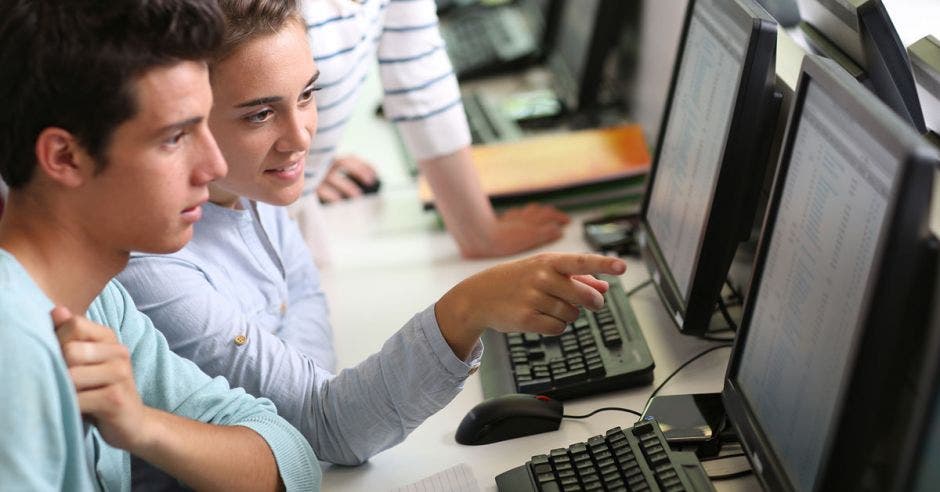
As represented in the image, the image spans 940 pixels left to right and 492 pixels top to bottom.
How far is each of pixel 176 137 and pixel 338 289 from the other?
29.3 inches

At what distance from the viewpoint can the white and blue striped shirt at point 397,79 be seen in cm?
157

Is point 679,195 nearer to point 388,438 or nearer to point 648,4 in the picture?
point 388,438

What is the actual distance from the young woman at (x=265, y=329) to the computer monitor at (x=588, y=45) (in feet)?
3.25

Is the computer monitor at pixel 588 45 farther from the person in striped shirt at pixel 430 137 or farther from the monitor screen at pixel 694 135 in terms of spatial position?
the monitor screen at pixel 694 135

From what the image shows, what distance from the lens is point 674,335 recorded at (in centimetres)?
139

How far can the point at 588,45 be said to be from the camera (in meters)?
2.15

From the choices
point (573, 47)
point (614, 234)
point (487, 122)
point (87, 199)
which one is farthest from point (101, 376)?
point (573, 47)

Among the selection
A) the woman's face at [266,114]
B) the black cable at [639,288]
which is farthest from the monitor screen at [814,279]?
the woman's face at [266,114]

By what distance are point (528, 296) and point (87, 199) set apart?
0.45 metres

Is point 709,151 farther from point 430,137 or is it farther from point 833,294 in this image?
point 430,137

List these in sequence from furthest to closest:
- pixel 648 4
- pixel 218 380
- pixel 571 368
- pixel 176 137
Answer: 1. pixel 648 4
2. pixel 571 368
3. pixel 218 380
4. pixel 176 137

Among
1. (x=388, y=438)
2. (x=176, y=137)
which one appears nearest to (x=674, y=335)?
(x=388, y=438)

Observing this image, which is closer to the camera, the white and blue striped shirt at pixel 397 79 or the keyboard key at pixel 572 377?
the keyboard key at pixel 572 377

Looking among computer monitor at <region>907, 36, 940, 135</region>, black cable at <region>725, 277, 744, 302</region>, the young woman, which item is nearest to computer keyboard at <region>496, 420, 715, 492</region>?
the young woman
